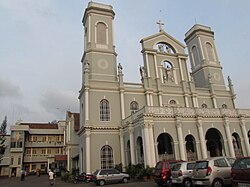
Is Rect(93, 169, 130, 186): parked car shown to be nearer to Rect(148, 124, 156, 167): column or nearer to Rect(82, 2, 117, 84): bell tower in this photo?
Rect(148, 124, 156, 167): column

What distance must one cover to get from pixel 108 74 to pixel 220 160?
18.2m

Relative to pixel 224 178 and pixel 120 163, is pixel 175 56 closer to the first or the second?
pixel 120 163

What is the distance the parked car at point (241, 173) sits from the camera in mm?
8027

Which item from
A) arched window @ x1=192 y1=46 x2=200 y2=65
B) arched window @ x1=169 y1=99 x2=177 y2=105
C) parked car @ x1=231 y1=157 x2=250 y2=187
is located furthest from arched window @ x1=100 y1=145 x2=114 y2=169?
arched window @ x1=192 y1=46 x2=200 y2=65

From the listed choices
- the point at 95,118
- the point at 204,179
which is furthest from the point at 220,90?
the point at 204,179

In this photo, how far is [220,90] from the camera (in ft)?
102

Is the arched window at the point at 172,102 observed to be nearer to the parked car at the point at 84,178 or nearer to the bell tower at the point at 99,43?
the bell tower at the point at 99,43

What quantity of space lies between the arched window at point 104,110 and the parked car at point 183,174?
1296 centimetres

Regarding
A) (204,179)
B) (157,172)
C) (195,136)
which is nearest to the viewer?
(204,179)

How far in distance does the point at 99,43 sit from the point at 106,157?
13910 mm

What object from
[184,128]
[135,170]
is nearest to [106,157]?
[135,170]

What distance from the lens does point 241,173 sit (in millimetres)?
8266

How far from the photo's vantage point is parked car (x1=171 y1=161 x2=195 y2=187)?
12.0 meters

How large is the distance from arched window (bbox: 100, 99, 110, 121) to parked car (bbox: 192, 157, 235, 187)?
592 inches
